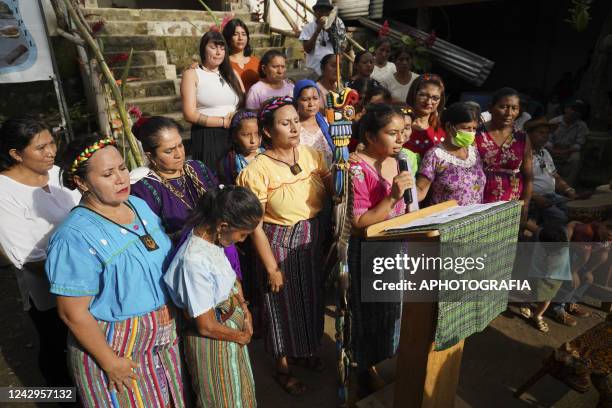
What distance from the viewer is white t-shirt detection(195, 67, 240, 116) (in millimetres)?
3396

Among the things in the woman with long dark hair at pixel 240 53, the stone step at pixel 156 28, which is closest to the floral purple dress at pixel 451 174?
A: the woman with long dark hair at pixel 240 53

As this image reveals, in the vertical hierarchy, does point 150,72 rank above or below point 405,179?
above

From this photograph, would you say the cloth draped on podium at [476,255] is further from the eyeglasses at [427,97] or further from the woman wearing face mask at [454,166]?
the eyeglasses at [427,97]

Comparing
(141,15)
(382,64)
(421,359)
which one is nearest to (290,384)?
(421,359)

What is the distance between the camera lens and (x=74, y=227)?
1.57 m

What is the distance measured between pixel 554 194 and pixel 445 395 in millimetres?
2570

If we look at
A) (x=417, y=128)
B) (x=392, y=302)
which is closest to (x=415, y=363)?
(x=392, y=302)

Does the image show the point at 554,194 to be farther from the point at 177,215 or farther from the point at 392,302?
the point at 177,215

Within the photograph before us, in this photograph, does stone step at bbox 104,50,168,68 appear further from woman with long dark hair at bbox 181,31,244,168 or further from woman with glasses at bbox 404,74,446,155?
woman with glasses at bbox 404,74,446,155

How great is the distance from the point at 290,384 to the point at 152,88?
14.8ft

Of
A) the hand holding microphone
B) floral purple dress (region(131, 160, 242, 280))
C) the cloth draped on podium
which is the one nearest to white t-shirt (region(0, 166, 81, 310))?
floral purple dress (region(131, 160, 242, 280))

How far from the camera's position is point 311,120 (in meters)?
3.05

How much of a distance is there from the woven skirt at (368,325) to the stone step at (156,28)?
18.4 ft

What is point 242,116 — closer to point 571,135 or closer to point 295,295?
point 295,295
